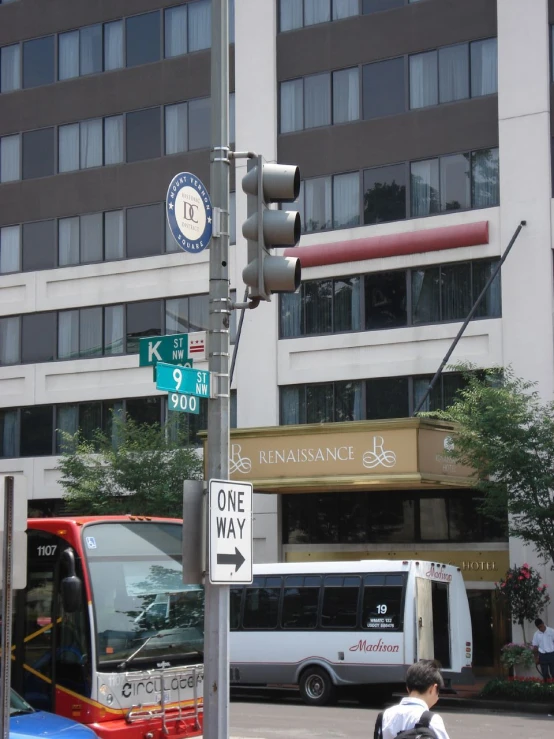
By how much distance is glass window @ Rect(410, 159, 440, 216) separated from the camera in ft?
103

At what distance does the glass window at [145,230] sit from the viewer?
117ft

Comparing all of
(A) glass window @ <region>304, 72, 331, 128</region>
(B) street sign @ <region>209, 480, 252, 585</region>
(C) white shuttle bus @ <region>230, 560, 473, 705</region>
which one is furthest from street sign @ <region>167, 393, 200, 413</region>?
(A) glass window @ <region>304, 72, 331, 128</region>

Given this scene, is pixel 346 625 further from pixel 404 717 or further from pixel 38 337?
pixel 404 717

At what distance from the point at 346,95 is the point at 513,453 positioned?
12.7 meters

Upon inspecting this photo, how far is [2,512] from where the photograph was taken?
23.6 ft

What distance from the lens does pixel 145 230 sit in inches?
1411

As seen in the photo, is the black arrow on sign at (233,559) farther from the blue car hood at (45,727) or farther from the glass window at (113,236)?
the glass window at (113,236)

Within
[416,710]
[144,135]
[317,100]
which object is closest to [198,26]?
[144,135]

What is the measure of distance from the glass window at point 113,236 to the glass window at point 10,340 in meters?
3.92

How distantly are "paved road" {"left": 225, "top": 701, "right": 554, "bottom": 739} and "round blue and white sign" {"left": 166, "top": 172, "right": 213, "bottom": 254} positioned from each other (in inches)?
408

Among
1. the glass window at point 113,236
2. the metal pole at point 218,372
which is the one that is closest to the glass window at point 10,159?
the glass window at point 113,236

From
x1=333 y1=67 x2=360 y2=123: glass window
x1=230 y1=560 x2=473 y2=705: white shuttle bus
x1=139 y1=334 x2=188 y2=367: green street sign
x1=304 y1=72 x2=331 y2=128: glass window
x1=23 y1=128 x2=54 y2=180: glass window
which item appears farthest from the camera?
x1=23 y1=128 x2=54 y2=180: glass window

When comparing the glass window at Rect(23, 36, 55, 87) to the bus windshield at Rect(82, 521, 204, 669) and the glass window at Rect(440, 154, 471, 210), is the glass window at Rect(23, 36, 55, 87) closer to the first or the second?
the glass window at Rect(440, 154, 471, 210)

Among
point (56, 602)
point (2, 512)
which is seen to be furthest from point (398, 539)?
point (2, 512)
